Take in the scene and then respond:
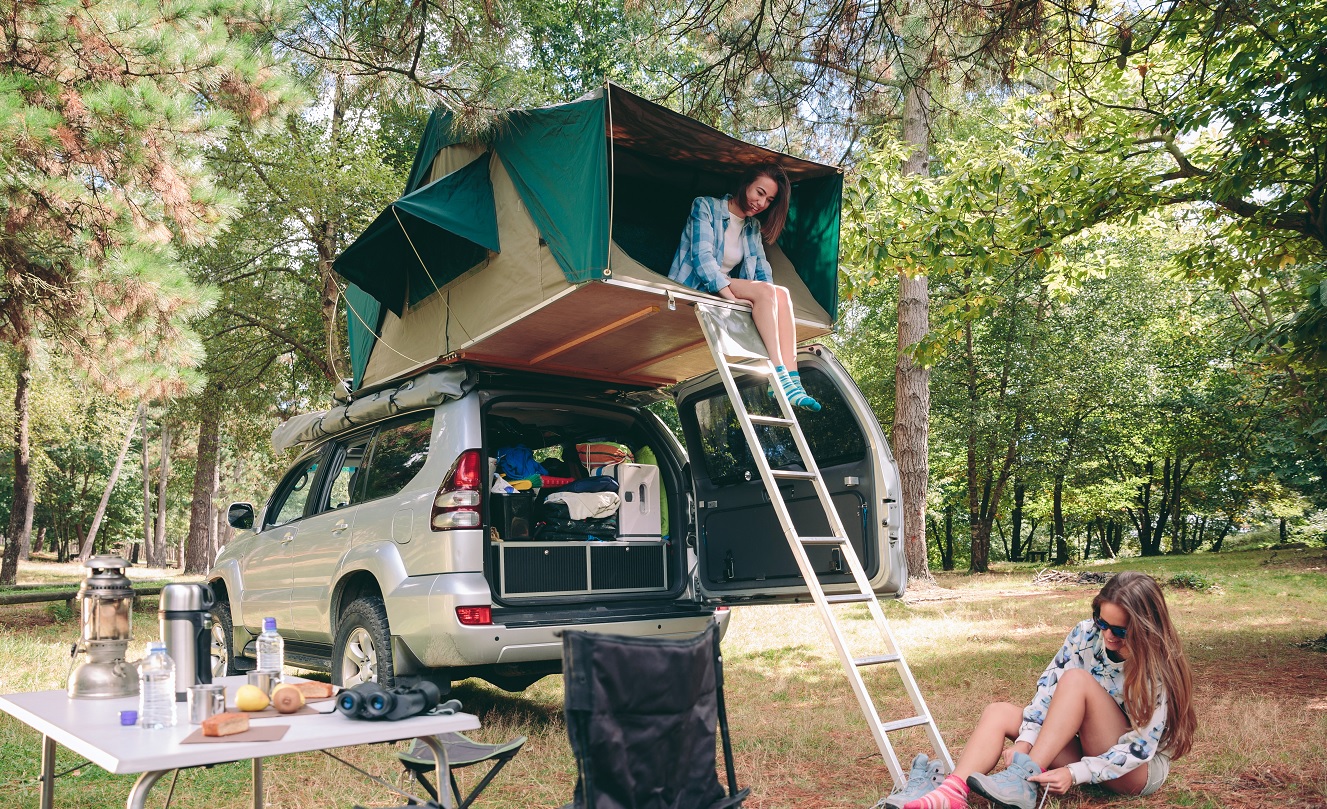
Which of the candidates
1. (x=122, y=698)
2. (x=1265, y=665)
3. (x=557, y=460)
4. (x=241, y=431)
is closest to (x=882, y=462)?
(x=557, y=460)

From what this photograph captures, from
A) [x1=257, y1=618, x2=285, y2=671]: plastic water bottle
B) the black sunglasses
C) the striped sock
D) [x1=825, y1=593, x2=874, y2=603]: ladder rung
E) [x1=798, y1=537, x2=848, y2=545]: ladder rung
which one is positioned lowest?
the black sunglasses

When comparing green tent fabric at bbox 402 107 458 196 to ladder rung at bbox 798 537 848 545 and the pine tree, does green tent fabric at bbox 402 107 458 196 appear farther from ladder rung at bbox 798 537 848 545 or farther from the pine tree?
ladder rung at bbox 798 537 848 545

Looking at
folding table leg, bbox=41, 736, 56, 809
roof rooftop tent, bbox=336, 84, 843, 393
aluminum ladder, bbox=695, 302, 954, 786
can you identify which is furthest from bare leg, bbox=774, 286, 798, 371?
folding table leg, bbox=41, 736, 56, 809

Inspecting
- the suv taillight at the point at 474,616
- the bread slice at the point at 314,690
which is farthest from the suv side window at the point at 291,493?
the bread slice at the point at 314,690

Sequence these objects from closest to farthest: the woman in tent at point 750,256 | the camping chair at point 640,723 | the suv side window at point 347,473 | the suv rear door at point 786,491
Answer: the camping chair at point 640,723
the suv rear door at point 786,491
the woman in tent at point 750,256
the suv side window at point 347,473

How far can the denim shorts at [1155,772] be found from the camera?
12.2ft

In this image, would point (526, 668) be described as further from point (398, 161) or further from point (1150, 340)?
point (1150, 340)

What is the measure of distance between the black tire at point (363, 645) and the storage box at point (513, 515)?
0.76 metres

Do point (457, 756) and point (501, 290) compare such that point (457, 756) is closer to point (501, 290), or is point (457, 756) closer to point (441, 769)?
point (441, 769)

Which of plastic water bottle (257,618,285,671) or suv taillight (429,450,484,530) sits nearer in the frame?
plastic water bottle (257,618,285,671)

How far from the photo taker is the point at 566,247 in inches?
181

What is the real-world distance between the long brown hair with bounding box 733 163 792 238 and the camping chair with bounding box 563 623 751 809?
3471mm

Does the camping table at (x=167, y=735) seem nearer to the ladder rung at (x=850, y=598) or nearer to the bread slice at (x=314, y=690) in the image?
the bread slice at (x=314, y=690)

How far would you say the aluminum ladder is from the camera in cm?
414
